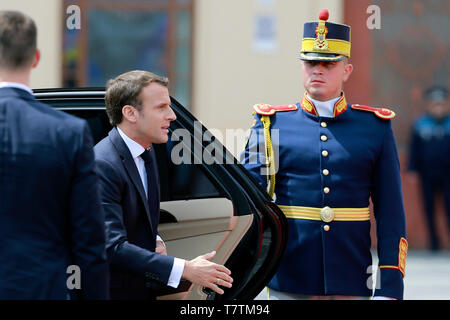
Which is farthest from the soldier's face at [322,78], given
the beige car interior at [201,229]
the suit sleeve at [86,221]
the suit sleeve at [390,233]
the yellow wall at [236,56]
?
the yellow wall at [236,56]

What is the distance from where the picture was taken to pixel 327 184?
128 inches

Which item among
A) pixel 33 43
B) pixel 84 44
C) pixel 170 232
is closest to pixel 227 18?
pixel 84 44

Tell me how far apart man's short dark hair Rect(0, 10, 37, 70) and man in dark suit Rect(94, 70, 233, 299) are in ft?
2.00

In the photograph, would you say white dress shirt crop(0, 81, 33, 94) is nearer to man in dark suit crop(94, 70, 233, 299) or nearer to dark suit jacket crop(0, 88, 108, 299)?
dark suit jacket crop(0, 88, 108, 299)

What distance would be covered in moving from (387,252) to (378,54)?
6.14m

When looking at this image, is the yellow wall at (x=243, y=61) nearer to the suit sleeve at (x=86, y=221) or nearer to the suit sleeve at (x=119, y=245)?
the suit sleeve at (x=119, y=245)

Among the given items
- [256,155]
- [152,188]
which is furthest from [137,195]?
[256,155]

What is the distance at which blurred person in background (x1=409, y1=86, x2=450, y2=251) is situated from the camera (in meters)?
8.91

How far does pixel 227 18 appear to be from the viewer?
27.8ft

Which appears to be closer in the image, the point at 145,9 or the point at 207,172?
the point at 207,172

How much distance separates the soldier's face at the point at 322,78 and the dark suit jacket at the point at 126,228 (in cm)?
83

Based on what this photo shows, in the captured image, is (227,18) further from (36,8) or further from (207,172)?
(207,172)

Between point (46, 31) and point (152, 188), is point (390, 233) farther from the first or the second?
point (46, 31)

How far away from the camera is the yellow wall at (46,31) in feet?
27.5
